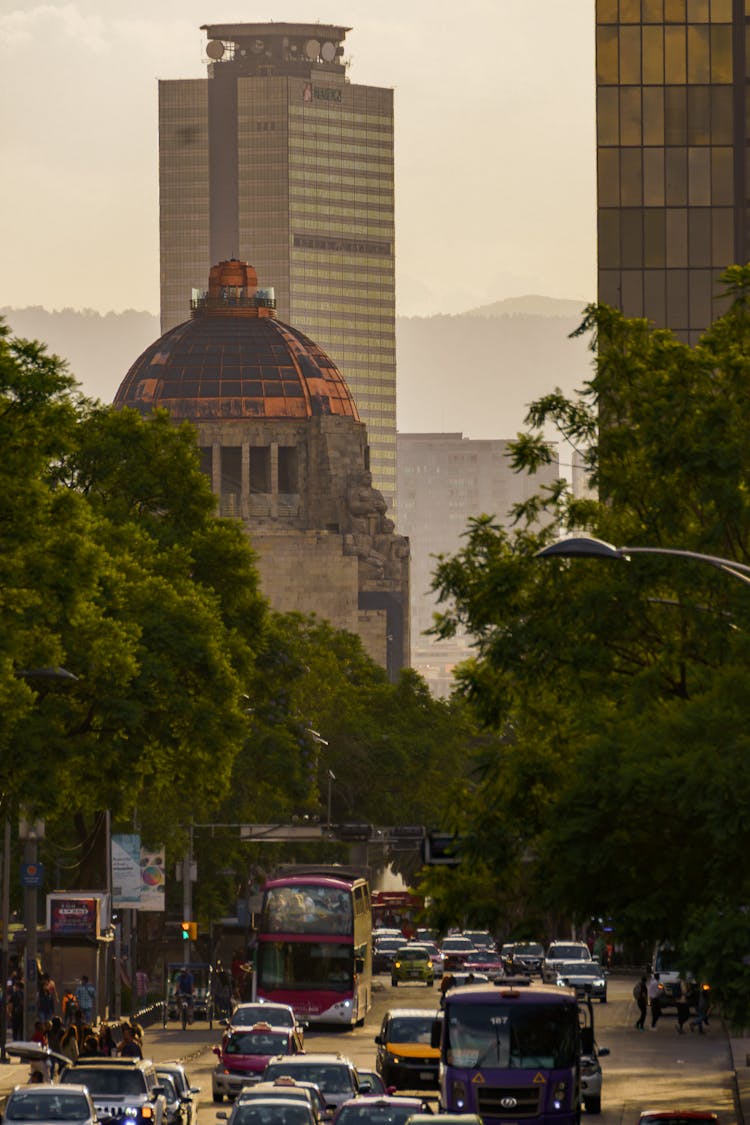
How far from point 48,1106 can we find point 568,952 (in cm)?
5711

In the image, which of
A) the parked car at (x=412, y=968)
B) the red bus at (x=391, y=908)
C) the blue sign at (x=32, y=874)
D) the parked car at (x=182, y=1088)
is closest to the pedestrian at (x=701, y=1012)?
the blue sign at (x=32, y=874)

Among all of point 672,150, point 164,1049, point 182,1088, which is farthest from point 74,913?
point 672,150

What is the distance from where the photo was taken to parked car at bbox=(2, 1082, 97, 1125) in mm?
43500

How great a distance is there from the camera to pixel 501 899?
44438mm

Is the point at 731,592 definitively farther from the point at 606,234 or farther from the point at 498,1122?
the point at 606,234

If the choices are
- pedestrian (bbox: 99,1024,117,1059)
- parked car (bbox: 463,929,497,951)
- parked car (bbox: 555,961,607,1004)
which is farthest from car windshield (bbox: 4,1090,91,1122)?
parked car (bbox: 463,929,497,951)

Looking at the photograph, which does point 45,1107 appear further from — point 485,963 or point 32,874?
point 485,963

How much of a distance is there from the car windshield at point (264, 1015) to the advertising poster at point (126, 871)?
13904mm

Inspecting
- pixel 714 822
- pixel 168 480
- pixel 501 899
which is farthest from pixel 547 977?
pixel 714 822

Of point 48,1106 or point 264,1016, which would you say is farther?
point 264,1016

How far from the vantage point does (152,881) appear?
80875 mm

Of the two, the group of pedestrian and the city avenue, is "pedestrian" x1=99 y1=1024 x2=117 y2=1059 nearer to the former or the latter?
the city avenue

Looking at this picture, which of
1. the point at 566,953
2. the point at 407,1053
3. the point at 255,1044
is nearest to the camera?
the point at 255,1044

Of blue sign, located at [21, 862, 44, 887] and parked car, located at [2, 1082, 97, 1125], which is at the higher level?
blue sign, located at [21, 862, 44, 887]
